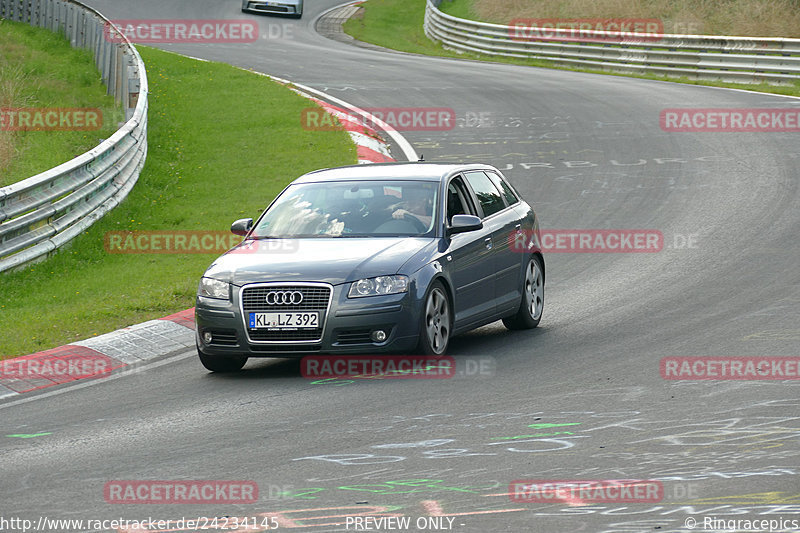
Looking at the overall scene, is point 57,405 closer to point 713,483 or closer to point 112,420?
point 112,420

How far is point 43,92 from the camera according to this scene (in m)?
25.1

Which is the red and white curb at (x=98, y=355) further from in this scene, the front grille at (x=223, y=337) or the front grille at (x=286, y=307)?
the front grille at (x=286, y=307)

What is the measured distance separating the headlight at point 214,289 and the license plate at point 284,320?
0.32 m

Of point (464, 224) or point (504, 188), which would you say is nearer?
point (464, 224)

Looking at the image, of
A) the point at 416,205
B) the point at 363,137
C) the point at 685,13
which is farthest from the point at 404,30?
A: the point at 416,205

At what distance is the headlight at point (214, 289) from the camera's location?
10.4 metres

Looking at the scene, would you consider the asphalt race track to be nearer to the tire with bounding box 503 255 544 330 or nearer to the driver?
the tire with bounding box 503 255 544 330

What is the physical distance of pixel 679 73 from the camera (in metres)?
32.1

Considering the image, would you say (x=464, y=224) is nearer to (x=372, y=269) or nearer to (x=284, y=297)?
(x=372, y=269)

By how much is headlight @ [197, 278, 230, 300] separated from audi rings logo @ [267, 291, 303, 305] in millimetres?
386

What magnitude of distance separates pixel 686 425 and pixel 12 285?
28.5ft

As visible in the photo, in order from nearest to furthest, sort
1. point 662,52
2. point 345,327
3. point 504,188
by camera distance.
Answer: point 345,327
point 504,188
point 662,52

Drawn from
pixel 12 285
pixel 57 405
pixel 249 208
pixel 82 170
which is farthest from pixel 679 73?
pixel 57 405

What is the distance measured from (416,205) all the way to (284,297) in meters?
1.75
